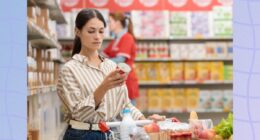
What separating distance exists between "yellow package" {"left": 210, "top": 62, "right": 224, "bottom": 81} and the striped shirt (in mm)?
5152

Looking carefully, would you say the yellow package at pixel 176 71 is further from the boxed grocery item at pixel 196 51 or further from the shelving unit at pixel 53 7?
the shelving unit at pixel 53 7

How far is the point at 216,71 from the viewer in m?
7.67

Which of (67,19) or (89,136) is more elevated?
(67,19)

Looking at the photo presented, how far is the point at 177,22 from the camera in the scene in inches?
299

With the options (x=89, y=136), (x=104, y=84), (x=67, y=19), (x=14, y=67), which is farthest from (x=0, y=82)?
(x=67, y=19)

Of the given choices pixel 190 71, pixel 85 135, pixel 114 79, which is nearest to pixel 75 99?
pixel 85 135

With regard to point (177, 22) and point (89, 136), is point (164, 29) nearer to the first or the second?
point (177, 22)

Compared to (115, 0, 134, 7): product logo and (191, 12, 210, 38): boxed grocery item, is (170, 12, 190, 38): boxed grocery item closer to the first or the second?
(191, 12, 210, 38): boxed grocery item

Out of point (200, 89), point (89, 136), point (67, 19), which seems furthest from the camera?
point (200, 89)

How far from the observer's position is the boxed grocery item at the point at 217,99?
305 inches

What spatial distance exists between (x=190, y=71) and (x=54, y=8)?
270 centimetres

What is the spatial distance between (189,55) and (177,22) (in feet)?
1.83

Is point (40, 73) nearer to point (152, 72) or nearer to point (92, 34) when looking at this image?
point (92, 34)

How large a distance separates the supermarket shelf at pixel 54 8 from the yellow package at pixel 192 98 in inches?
89.1
